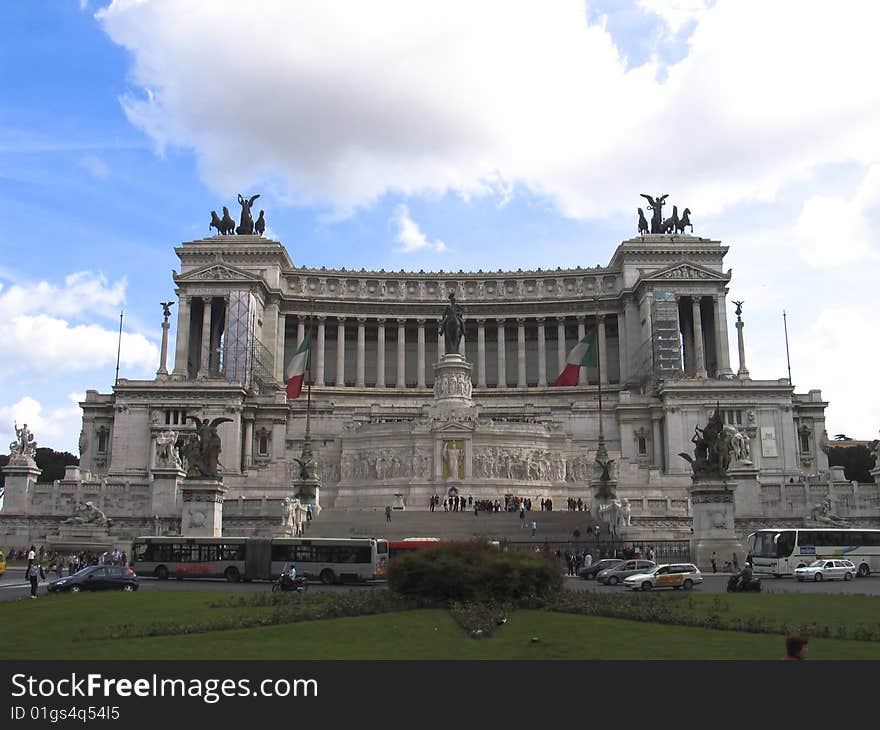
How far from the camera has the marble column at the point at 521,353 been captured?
4279 inches

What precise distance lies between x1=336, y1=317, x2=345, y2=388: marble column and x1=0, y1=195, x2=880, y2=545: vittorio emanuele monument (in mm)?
389

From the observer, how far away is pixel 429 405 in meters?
83.3

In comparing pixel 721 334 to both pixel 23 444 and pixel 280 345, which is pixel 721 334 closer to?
pixel 280 345

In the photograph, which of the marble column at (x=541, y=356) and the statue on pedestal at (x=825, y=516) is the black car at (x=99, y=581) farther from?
the marble column at (x=541, y=356)

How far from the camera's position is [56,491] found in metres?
58.6

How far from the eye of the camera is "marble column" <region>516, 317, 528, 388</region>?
108688 mm

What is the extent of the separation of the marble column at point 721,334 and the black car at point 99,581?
74.6 metres

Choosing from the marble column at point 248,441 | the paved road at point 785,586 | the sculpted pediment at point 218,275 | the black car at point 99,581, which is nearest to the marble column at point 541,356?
the sculpted pediment at point 218,275

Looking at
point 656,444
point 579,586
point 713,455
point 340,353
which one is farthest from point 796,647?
point 340,353

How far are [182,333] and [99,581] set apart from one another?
68715 millimetres

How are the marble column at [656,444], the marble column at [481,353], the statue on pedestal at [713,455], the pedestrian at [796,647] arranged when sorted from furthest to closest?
the marble column at [481,353], the marble column at [656,444], the statue on pedestal at [713,455], the pedestrian at [796,647]
